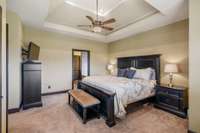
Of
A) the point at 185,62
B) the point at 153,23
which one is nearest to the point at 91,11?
the point at 153,23

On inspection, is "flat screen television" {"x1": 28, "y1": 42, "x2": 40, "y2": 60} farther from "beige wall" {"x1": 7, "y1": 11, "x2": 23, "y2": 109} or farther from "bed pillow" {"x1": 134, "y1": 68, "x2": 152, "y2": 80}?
"bed pillow" {"x1": 134, "y1": 68, "x2": 152, "y2": 80}

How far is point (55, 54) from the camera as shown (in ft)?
16.7

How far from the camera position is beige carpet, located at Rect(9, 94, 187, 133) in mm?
2307

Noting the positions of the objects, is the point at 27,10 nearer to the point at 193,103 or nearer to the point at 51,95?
the point at 51,95

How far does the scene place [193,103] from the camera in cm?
211

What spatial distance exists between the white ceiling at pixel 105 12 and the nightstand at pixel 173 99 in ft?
7.19

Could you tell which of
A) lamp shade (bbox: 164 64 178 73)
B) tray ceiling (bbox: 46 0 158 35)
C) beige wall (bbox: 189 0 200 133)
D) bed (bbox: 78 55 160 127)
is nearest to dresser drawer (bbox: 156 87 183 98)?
bed (bbox: 78 55 160 127)

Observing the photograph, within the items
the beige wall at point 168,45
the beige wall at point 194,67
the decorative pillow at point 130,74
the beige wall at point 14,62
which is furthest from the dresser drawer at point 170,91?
the beige wall at point 14,62

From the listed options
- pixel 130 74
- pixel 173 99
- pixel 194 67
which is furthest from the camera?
pixel 130 74

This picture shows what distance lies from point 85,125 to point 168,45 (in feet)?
12.3

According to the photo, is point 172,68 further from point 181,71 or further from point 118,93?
point 118,93

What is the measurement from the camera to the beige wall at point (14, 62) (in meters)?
3.10

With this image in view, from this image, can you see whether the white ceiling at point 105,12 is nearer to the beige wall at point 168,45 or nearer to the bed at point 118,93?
the beige wall at point 168,45

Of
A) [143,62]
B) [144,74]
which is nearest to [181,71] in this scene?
[144,74]
